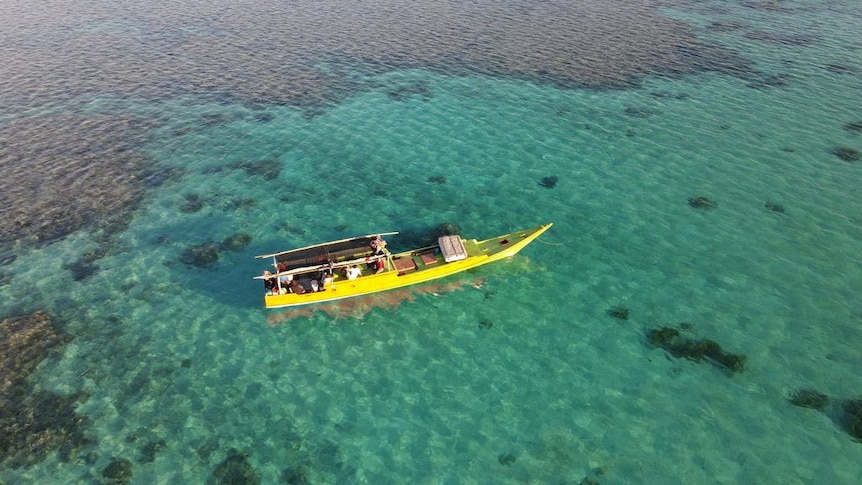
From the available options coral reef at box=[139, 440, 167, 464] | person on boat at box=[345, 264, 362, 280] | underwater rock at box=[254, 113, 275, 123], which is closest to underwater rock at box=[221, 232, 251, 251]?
person on boat at box=[345, 264, 362, 280]

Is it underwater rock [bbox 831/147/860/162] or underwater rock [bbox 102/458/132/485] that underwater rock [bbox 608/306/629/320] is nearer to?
underwater rock [bbox 102/458/132/485]

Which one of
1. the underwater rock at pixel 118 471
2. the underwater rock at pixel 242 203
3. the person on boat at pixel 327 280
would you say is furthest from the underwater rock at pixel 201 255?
the underwater rock at pixel 118 471

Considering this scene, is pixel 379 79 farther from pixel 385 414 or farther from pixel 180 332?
pixel 385 414

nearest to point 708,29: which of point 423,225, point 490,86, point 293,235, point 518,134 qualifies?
point 490,86

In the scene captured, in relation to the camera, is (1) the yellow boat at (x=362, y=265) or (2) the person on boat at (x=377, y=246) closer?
(1) the yellow boat at (x=362, y=265)

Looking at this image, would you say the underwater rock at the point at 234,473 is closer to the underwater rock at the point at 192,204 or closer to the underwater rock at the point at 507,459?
the underwater rock at the point at 507,459
